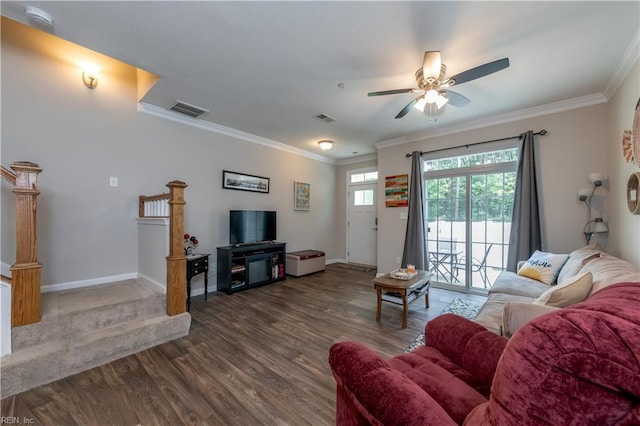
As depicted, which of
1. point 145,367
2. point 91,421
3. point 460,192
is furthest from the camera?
point 460,192

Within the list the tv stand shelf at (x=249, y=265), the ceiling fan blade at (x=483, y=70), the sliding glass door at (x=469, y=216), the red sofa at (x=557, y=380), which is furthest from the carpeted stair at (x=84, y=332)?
the sliding glass door at (x=469, y=216)

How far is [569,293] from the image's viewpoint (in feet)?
5.32

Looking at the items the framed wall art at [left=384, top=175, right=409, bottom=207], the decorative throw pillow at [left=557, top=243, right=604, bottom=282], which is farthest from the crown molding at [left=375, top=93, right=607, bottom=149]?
the decorative throw pillow at [left=557, top=243, right=604, bottom=282]

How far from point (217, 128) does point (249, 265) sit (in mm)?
2373

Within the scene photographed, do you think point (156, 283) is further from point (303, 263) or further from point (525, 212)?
point (525, 212)

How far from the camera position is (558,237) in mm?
3408

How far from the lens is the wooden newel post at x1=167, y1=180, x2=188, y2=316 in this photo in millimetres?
2584

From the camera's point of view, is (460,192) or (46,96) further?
(460,192)

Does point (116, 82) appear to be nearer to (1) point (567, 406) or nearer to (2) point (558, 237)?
(1) point (567, 406)

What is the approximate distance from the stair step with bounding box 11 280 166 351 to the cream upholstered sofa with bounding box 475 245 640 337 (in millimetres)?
3076

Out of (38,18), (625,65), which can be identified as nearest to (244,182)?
(38,18)

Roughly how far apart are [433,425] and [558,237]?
3.96 m

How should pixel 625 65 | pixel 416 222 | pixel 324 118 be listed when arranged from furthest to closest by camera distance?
1. pixel 416 222
2. pixel 324 118
3. pixel 625 65

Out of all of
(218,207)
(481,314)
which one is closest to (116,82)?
(218,207)
